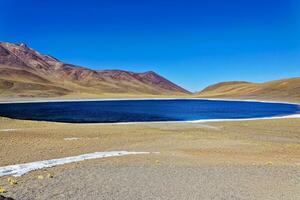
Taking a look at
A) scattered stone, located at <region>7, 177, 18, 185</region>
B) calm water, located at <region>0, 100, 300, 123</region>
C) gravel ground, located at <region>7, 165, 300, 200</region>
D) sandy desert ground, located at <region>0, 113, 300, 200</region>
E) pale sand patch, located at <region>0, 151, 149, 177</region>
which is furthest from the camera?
calm water, located at <region>0, 100, 300, 123</region>

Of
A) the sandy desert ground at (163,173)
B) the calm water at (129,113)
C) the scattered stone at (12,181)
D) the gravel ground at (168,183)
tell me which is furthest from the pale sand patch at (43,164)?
the calm water at (129,113)

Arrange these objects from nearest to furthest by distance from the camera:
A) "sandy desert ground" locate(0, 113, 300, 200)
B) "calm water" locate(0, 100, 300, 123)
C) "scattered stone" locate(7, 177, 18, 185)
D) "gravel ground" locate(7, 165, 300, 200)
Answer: "gravel ground" locate(7, 165, 300, 200) → "sandy desert ground" locate(0, 113, 300, 200) → "scattered stone" locate(7, 177, 18, 185) → "calm water" locate(0, 100, 300, 123)

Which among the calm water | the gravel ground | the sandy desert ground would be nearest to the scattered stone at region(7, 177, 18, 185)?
the sandy desert ground

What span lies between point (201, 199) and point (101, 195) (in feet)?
9.06

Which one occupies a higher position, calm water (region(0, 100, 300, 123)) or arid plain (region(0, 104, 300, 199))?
calm water (region(0, 100, 300, 123))

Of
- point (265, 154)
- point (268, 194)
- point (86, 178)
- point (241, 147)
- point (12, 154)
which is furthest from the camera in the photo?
point (241, 147)

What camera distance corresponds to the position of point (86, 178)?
13.8 metres

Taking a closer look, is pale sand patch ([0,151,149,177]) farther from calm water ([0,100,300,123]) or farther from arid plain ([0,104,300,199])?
calm water ([0,100,300,123])

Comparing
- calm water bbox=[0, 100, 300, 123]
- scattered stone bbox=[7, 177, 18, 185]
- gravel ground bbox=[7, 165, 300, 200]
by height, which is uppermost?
calm water bbox=[0, 100, 300, 123]

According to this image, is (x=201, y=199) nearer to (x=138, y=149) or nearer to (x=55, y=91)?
(x=138, y=149)

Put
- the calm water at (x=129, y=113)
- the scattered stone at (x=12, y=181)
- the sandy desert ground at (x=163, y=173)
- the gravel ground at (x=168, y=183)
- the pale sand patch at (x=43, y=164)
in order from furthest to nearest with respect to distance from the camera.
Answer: the calm water at (x=129, y=113) → the pale sand patch at (x=43, y=164) → the scattered stone at (x=12, y=181) → the sandy desert ground at (x=163, y=173) → the gravel ground at (x=168, y=183)

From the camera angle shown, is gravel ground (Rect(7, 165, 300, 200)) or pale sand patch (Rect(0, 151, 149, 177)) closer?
gravel ground (Rect(7, 165, 300, 200))

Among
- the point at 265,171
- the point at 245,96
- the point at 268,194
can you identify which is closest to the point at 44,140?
the point at 265,171

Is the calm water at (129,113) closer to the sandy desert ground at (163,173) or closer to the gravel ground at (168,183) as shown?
the sandy desert ground at (163,173)
